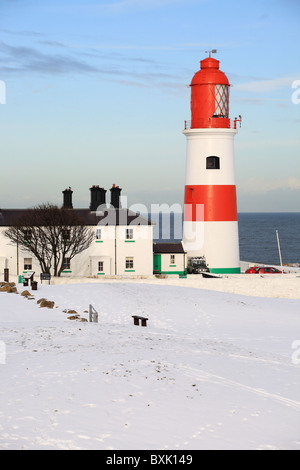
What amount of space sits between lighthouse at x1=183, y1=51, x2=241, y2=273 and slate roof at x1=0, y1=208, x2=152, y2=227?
15.3 feet

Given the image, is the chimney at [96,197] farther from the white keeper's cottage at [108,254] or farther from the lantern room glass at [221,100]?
the lantern room glass at [221,100]

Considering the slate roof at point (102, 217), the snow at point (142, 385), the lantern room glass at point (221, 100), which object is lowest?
the snow at point (142, 385)

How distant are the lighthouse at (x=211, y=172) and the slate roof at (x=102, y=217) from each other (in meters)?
4.67

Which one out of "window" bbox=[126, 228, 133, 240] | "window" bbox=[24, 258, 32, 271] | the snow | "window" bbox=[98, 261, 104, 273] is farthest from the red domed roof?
the snow

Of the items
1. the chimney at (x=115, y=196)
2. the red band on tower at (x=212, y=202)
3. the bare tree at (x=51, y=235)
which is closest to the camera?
the red band on tower at (x=212, y=202)

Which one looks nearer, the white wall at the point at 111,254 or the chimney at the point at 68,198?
the white wall at the point at 111,254

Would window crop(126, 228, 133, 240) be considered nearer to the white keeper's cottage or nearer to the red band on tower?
the white keeper's cottage

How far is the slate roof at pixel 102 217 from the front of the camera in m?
49.2

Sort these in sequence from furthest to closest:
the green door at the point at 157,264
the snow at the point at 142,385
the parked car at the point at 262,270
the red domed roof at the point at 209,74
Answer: the green door at the point at 157,264 < the parked car at the point at 262,270 < the red domed roof at the point at 209,74 < the snow at the point at 142,385

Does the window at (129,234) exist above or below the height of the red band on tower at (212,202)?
below

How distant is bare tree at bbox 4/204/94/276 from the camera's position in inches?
1836

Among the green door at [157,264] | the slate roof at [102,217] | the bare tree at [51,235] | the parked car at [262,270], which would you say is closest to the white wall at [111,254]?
the slate roof at [102,217]
